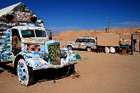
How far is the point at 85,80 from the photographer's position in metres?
9.41

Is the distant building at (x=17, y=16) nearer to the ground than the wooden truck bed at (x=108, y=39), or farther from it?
farther from it

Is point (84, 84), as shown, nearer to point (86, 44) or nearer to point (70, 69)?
point (70, 69)

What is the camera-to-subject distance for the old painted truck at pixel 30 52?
8.85 m

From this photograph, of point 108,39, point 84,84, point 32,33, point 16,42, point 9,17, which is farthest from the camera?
point 108,39

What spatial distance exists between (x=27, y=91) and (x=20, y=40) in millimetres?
3094

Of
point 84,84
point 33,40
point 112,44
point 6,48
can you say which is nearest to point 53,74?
point 33,40

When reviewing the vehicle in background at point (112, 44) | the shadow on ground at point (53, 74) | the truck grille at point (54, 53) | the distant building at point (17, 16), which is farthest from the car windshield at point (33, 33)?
the vehicle in background at point (112, 44)

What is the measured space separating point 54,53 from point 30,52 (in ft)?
3.27

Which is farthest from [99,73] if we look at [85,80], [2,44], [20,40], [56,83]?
[2,44]

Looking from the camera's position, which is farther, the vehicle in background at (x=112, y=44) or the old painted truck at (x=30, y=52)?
the vehicle in background at (x=112, y=44)

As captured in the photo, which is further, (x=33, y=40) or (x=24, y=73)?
(x=33, y=40)

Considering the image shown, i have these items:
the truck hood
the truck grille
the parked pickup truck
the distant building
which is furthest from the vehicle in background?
the truck grille

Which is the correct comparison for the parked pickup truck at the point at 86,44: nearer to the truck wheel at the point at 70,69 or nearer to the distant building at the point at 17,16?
the distant building at the point at 17,16

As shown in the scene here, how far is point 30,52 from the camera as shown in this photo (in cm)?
914
